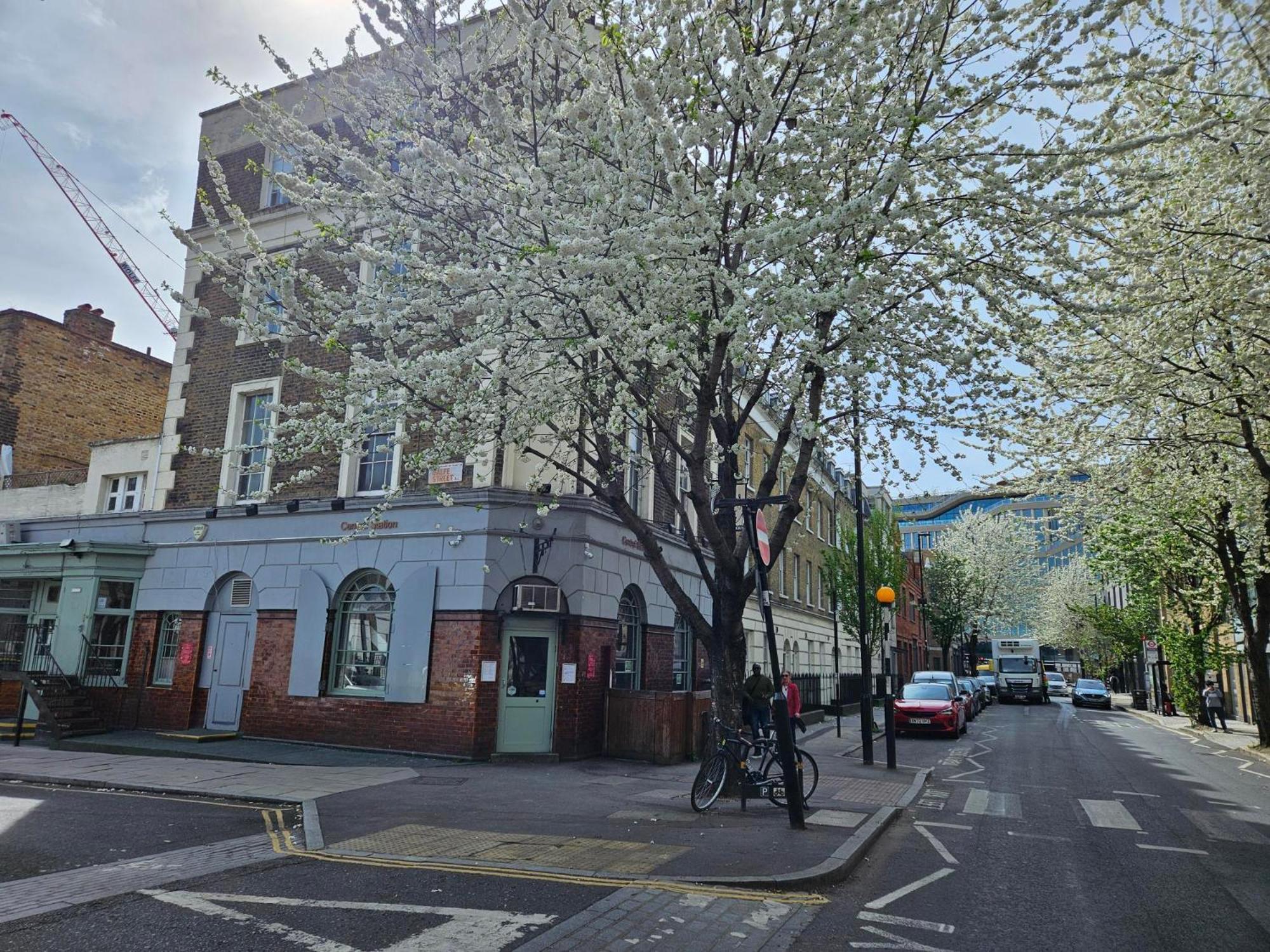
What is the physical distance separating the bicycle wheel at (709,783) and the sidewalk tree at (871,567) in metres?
12.3

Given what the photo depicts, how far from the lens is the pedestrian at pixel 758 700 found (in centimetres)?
1248

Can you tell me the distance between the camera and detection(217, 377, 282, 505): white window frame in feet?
58.1

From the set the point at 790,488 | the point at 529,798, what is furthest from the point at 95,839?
the point at 790,488

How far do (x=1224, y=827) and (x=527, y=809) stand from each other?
877 cm

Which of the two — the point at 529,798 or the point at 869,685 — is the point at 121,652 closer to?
the point at 529,798

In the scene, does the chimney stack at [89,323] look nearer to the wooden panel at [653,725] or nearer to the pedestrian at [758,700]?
the wooden panel at [653,725]

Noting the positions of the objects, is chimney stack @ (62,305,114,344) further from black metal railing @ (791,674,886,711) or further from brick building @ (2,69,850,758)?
black metal railing @ (791,674,886,711)

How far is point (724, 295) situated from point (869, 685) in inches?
460

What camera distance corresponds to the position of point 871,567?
2295cm

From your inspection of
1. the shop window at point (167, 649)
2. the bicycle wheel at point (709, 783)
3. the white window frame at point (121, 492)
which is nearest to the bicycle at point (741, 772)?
the bicycle wheel at point (709, 783)

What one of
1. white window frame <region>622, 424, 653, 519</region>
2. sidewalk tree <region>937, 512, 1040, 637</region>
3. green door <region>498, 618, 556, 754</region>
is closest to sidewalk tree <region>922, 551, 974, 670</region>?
sidewalk tree <region>937, 512, 1040, 637</region>

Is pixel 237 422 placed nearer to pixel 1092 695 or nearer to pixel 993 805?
pixel 993 805

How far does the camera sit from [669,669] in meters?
19.0

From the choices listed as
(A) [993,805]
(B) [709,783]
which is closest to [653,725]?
(B) [709,783]
